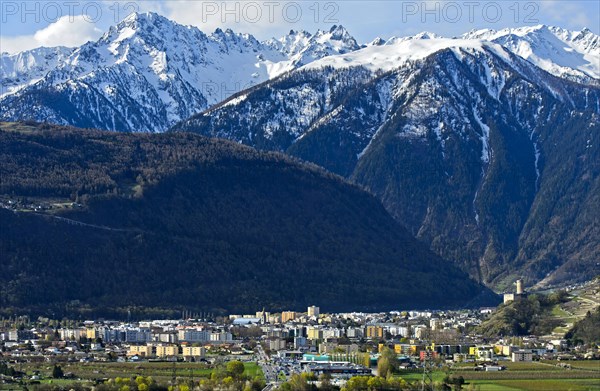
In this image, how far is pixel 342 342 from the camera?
19600 cm

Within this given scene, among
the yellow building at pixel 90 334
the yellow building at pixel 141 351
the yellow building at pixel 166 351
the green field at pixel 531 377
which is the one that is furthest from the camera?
the yellow building at pixel 90 334

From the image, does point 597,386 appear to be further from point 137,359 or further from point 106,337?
point 106,337

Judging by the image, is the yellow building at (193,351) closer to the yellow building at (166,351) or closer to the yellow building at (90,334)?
the yellow building at (166,351)

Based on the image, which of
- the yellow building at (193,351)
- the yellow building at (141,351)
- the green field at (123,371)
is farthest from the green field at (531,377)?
the yellow building at (141,351)

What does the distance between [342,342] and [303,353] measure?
1800cm

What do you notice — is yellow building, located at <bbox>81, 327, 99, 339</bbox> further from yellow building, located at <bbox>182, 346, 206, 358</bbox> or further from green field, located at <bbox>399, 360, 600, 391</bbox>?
green field, located at <bbox>399, 360, 600, 391</bbox>

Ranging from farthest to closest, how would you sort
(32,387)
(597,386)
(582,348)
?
(582,348) → (597,386) → (32,387)

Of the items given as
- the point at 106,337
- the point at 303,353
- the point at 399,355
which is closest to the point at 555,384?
the point at 399,355

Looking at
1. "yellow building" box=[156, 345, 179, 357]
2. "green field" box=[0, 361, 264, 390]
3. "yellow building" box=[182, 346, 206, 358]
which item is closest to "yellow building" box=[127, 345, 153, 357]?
"yellow building" box=[156, 345, 179, 357]

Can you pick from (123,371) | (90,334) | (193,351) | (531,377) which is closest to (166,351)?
(193,351)

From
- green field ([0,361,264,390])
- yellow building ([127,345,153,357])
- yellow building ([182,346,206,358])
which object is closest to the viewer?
green field ([0,361,264,390])

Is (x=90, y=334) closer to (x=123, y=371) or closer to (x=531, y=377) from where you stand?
(x=123, y=371)

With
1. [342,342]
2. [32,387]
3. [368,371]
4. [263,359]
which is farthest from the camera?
[342,342]

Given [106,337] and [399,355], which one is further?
[106,337]
